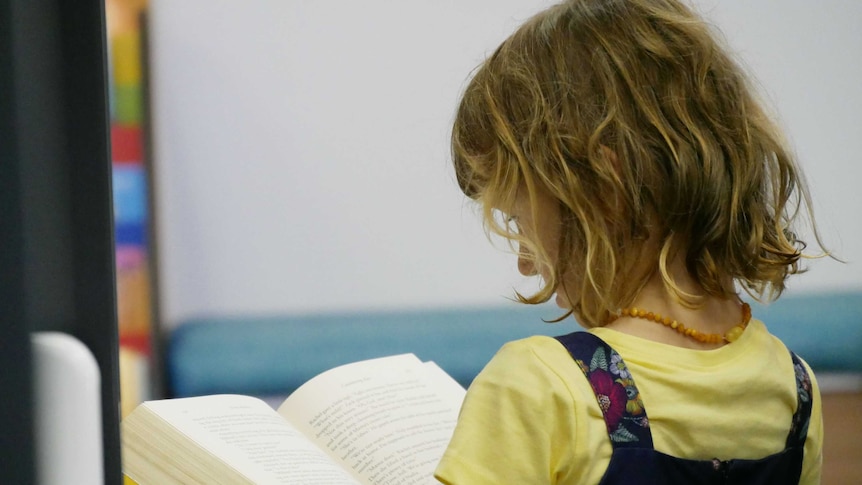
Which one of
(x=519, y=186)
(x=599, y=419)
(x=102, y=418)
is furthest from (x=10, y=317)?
(x=519, y=186)

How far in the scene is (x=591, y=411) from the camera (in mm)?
586

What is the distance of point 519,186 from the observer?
0.72m

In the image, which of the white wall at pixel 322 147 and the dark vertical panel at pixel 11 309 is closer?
the dark vertical panel at pixel 11 309

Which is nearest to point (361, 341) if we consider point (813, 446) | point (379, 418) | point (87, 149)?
point (379, 418)

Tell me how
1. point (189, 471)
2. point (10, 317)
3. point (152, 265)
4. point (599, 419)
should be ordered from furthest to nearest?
1. point (152, 265)
2. point (189, 471)
3. point (599, 419)
4. point (10, 317)

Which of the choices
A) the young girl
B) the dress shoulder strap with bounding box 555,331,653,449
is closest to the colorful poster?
the young girl

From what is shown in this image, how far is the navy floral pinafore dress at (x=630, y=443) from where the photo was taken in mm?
589

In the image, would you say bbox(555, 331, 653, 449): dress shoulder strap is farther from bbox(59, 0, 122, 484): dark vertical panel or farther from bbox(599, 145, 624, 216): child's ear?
bbox(59, 0, 122, 484): dark vertical panel

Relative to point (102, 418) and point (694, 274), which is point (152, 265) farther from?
point (102, 418)

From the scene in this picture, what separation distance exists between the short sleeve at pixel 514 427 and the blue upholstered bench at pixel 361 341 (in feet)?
4.90

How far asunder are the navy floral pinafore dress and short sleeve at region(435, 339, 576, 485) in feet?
0.09

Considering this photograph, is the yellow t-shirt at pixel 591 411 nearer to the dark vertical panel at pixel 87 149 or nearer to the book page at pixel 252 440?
the book page at pixel 252 440

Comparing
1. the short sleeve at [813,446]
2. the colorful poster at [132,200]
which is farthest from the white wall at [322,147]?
the short sleeve at [813,446]

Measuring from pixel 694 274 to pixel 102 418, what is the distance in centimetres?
55
